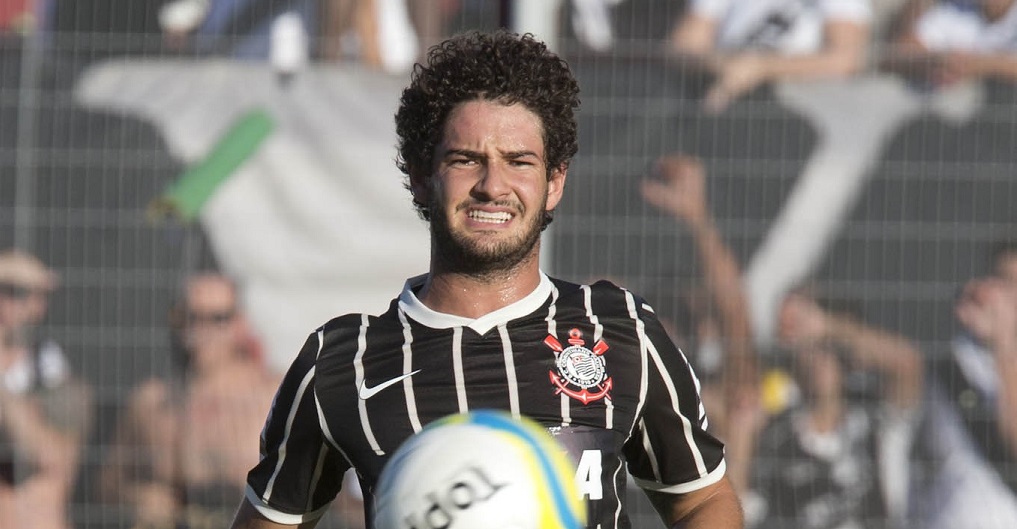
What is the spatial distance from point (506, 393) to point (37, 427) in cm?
396

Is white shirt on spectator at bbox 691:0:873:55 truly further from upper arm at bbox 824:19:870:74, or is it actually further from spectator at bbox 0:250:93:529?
spectator at bbox 0:250:93:529

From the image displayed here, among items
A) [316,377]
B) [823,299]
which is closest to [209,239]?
[823,299]

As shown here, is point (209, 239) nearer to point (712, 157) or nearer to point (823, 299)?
point (712, 157)

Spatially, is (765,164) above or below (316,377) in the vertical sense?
above

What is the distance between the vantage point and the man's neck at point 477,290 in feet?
11.0

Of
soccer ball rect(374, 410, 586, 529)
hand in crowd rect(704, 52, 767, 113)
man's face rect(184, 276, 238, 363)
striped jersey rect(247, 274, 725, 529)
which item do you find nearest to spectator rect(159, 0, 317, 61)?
man's face rect(184, 276, 238, 363)

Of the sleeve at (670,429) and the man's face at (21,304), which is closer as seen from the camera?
the sleeve at (670,429)

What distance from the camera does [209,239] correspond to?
6879 mm

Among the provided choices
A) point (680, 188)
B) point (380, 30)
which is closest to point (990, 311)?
point (680, 188)

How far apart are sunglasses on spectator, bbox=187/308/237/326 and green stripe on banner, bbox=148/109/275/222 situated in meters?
0.39

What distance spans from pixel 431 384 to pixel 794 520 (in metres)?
3.74

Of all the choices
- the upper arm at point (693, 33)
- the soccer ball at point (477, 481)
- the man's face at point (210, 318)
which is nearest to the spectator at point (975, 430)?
the upper arm at point (693, 33)

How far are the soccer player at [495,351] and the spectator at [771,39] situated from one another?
335cm

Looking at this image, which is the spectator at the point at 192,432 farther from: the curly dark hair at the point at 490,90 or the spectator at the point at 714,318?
the curly dark hair at the point at 490,90
